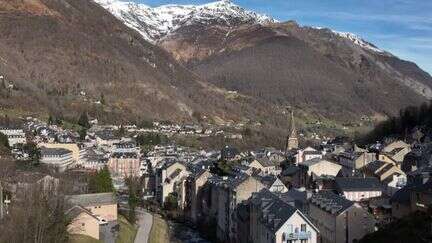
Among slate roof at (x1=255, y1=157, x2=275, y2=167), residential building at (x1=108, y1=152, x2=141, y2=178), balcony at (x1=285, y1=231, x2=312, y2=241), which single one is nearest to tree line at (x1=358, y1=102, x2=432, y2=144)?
slate roof at (x1=255, y1=157, x2=275, y2=167)

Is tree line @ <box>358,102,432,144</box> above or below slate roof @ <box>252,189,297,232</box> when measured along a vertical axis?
above

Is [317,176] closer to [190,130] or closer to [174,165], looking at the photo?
[174,165]

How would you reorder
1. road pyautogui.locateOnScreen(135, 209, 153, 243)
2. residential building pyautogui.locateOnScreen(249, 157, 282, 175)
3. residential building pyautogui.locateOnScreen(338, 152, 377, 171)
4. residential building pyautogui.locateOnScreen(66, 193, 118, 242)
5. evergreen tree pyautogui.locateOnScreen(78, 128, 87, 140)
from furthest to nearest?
evergreen tree pyautogui.locateOnScreen(78, 128, 87, 140) < residential building pyautogui.locateOnScreen(249, 157, 282, 175) < residential building pyautogui.locateOnScreen(338, 152, 377, 171) < road pyautogui.locateOnScreen(135, 209, 153, 243) < residential building pyautogui.locateOnScreen(66, 193, 118, 242)

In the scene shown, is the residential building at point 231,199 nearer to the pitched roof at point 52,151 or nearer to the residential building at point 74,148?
the pitched roof at point 52,151

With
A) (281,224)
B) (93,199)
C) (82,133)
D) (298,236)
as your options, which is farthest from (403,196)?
(82,133)

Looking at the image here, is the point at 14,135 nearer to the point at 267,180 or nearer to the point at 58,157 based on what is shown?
the point at 58,157

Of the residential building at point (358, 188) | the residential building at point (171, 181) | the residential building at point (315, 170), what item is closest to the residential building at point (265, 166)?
the residential building at point (171, 181)

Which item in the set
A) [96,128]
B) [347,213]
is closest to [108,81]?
[96,128]

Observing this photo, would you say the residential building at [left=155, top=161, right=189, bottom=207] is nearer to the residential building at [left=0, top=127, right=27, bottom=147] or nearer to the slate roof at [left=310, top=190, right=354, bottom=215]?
the residential building at [left=0, top=127, right=27, bottom=147]
